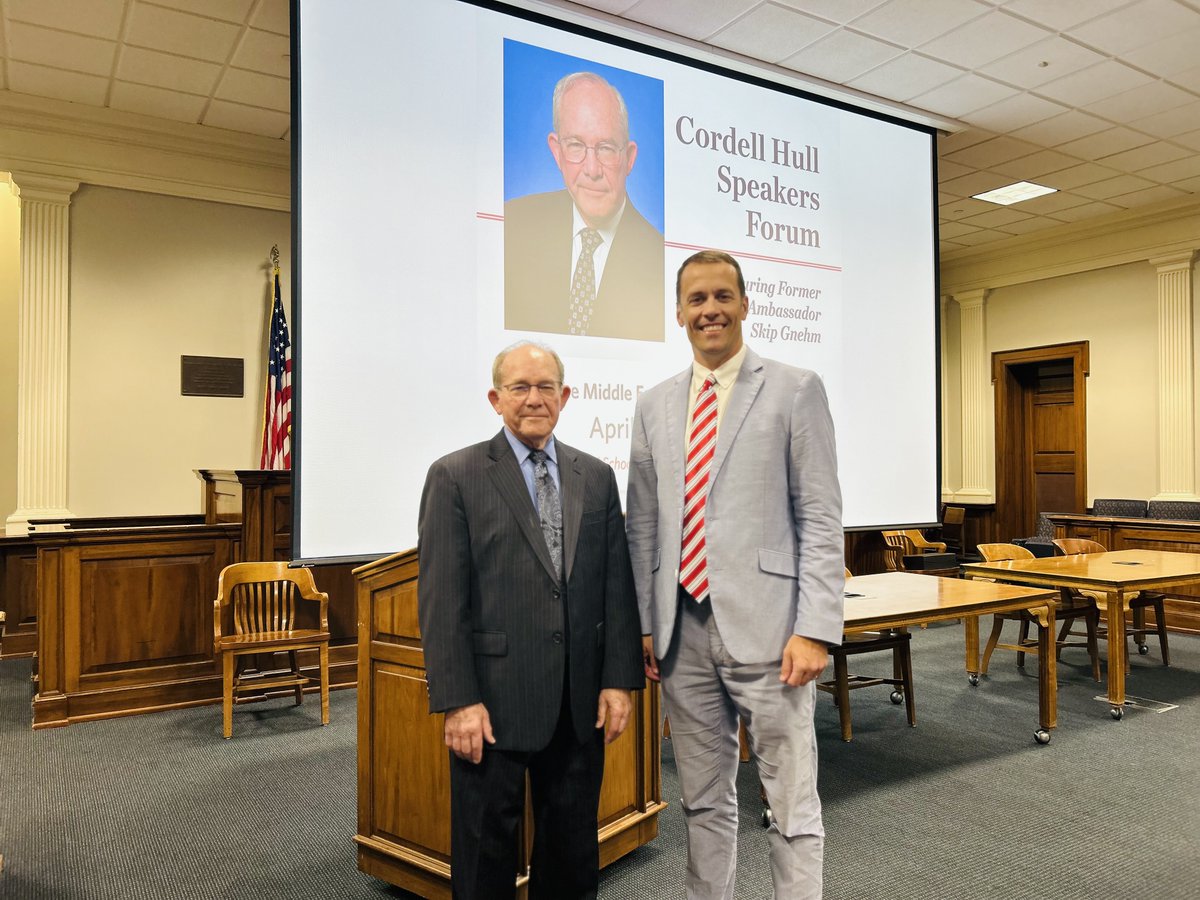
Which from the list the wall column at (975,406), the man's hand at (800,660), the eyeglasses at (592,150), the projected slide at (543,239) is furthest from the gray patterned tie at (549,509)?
the wall column at (975,406)

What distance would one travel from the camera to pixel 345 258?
3.15m

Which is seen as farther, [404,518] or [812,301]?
[812,301]

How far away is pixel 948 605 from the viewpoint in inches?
138

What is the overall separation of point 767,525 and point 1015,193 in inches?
289

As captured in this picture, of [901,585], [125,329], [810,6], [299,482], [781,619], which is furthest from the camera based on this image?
[125,329]

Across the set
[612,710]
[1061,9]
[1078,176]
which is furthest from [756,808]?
[1078,176]

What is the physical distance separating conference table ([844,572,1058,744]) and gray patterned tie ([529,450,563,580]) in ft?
5.61

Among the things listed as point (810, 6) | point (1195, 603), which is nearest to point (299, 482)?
point (810, 6)

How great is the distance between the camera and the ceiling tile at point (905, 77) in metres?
5.17

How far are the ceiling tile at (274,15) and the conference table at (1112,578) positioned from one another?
371 centimetres

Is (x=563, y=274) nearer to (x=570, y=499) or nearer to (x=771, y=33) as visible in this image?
(x=570, y=499)

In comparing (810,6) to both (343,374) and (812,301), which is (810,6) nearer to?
(812,301)

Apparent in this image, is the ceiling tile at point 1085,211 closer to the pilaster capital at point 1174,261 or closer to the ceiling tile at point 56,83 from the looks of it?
the pilaster capital at point 1174,261

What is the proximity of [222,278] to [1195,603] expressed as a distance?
8023 millimetres
